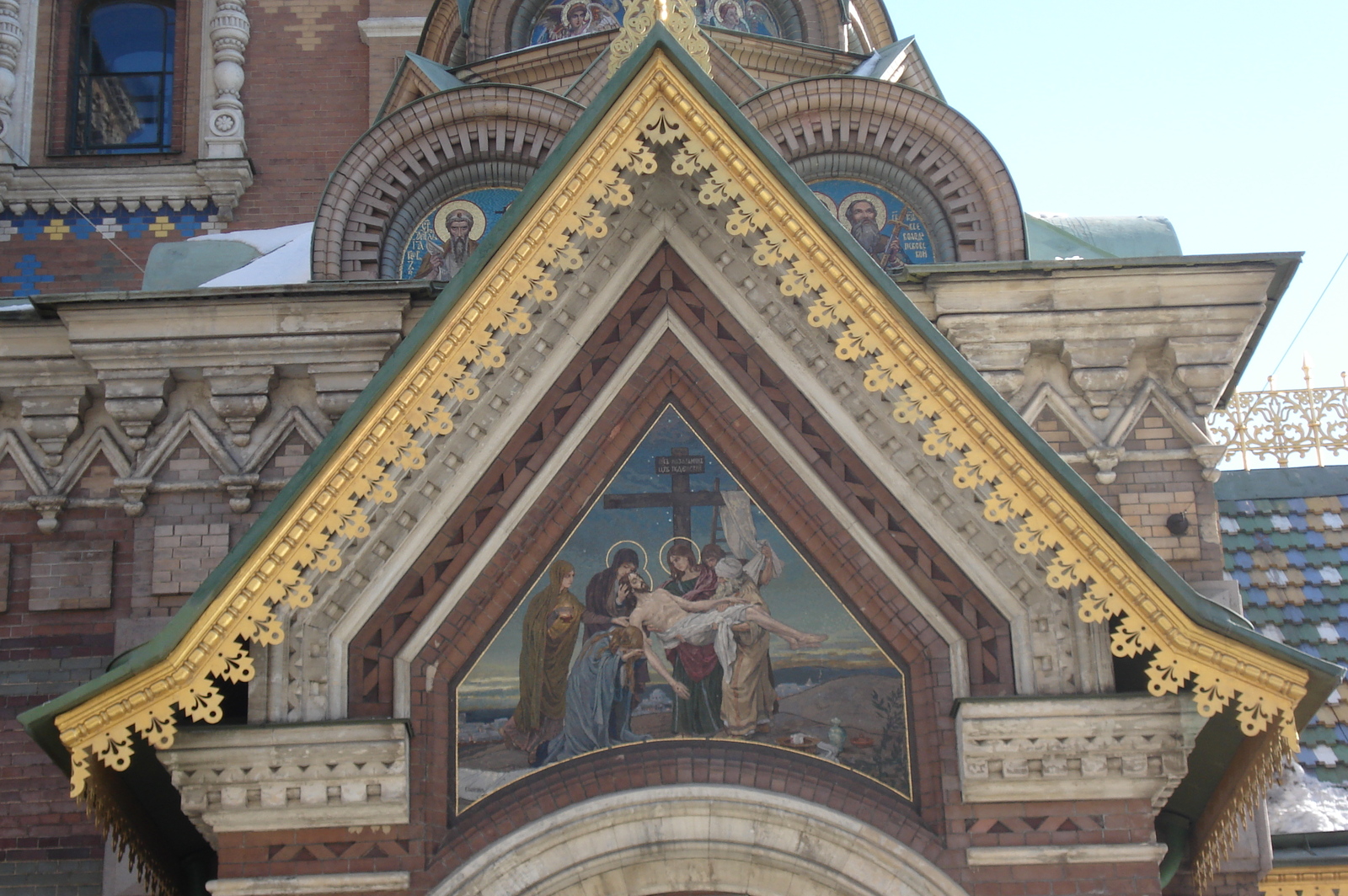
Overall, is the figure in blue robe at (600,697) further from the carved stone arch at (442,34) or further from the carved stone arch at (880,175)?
the carved stone arch at (442,34)

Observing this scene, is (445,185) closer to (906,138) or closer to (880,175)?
(880,175)

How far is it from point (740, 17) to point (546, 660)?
7.05m

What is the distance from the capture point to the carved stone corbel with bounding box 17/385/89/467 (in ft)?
34.4

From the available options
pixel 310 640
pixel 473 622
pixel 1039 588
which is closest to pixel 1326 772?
pixel 1039 588

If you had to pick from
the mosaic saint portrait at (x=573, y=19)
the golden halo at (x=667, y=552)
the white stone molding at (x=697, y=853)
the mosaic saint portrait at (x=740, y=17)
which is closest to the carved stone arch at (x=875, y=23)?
the mosaic saint portrait at (x=740, y=17)

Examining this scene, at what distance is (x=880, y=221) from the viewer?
11797mm

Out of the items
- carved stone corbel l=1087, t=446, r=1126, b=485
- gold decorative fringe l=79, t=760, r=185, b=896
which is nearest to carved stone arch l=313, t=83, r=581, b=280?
gold decorative fringe l=79, t=760, r=185, b=896

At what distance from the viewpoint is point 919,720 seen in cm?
836

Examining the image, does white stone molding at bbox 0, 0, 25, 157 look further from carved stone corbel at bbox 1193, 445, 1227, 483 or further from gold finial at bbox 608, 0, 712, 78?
carved stone corbel at bbox 1193, 445, 1227, 483

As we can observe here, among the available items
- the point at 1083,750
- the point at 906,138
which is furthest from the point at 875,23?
the point at 1083,750

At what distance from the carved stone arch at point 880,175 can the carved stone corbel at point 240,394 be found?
405cm

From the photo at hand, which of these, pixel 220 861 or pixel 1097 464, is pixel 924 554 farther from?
pixel 220 861

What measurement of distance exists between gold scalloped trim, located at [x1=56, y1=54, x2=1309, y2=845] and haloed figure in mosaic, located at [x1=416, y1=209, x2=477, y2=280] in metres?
3.25

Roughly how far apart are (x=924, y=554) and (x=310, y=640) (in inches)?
125
